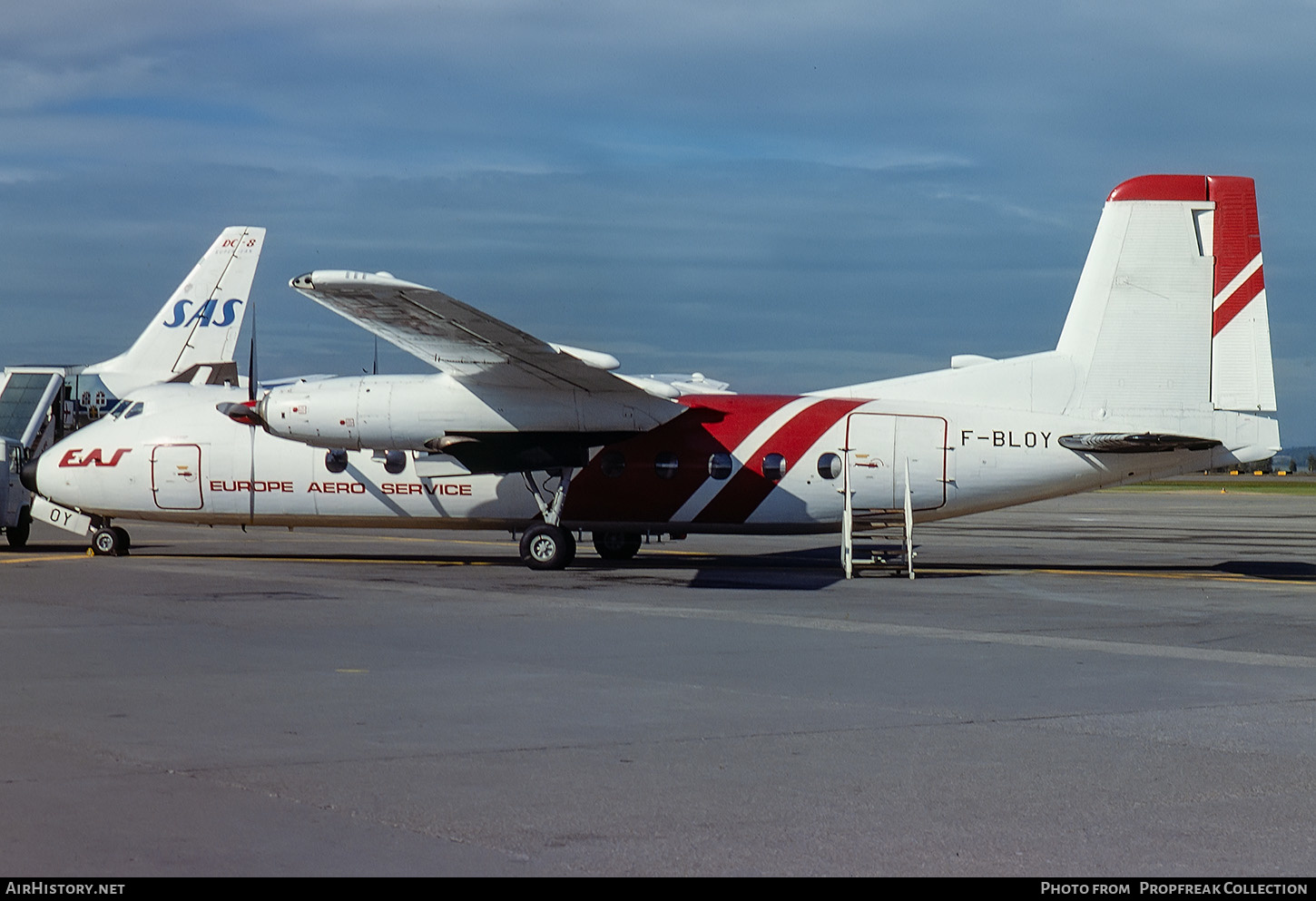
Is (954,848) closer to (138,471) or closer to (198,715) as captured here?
(198,715)

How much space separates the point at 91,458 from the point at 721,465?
11.8 m

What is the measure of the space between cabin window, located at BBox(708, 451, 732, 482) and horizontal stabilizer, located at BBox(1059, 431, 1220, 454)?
5.42 metres

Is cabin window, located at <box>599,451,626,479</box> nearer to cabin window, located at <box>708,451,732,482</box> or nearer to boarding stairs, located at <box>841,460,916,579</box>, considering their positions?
cabin window, located at <box>708,451,732,482</box>

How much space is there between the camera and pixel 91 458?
25438 mm

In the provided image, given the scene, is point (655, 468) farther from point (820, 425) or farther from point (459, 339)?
point (459, 339)

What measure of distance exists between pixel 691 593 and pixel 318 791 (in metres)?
12.0

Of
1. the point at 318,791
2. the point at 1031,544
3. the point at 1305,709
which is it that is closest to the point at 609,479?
the point at 1031,544

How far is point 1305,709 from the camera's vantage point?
10375 mm

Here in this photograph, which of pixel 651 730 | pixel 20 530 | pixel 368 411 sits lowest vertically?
pixel 651 730

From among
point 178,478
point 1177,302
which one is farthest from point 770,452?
point 178,478

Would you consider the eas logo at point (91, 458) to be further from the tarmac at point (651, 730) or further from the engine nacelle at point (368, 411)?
the tarmac at point (651, 730)

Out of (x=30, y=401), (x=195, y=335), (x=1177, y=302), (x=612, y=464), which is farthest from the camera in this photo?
(x=195, y=335)

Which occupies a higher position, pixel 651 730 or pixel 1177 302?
pixel 1177 302

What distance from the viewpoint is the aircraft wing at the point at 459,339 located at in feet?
60.2
